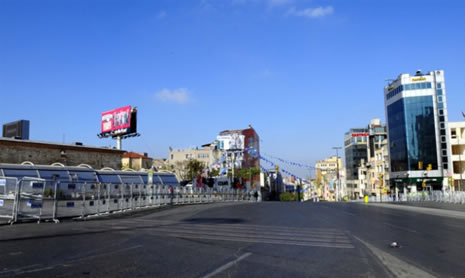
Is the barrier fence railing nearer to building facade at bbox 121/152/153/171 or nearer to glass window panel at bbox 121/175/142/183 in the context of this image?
glass window panel at bbox 121/175/142/183

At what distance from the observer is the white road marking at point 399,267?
6.90 metres

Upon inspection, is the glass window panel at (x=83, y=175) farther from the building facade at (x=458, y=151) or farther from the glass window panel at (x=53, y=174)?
the building facade at (x=458, y=151)

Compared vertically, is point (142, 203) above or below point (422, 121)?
below

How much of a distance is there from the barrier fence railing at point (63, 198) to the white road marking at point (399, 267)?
13317 mm

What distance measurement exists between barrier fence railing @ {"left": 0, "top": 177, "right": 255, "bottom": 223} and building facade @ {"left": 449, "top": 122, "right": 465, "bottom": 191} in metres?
78.3

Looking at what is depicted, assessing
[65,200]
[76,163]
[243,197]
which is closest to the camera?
[65,200]

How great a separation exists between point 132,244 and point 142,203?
18.4 m

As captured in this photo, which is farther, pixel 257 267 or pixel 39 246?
pixel 39 246

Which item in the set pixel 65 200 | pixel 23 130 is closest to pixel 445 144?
pixel 23 130

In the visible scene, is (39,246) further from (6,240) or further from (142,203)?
(142,203)

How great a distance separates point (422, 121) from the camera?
8781cm

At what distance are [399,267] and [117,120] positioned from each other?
6151 centimetres

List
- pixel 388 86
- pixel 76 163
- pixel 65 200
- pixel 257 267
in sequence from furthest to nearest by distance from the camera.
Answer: pixel 388 86 < pixel 76 163 < pixel 65 200 < pixel 257 267

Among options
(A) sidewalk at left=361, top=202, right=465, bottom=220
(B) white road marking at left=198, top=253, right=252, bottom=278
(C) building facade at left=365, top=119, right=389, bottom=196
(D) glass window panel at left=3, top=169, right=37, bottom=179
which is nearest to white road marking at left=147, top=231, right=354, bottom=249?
(B) white road marking at left=198, top=253, right=252, bottom=278
